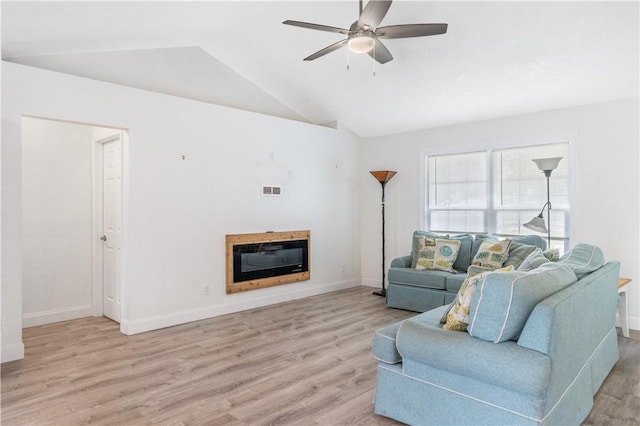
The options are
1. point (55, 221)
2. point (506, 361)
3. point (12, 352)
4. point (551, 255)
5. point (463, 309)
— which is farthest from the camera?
point (55, 221)

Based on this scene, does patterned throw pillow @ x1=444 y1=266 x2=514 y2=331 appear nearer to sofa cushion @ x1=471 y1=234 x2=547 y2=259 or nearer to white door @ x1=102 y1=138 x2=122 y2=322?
sofa cushion @ x1=471 y1=234 x2=547 y2=259

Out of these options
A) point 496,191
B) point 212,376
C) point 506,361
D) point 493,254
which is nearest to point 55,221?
point 212,376

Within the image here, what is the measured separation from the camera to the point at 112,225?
15.8 feet

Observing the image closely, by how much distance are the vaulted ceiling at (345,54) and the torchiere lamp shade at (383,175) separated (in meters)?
0.78

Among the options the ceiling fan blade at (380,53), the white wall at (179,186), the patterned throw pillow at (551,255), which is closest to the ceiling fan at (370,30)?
the ceiling fan blade at (380,53)

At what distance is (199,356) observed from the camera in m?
3.61

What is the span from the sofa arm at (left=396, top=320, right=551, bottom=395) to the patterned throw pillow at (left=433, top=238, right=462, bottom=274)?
2971 millimetres

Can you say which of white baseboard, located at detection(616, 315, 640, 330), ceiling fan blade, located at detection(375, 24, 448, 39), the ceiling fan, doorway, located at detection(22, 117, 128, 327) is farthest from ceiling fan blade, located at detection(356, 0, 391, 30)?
white baseboard, located at detection(616, 315, 640, 330)

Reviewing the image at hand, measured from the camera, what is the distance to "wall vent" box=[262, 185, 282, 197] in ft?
18.0

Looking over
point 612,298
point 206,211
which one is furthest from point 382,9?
point 206,211

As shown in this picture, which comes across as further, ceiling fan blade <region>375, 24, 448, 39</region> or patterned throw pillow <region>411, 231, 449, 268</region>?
patterned throw pillow <region>411, 231, 449, 268</region>

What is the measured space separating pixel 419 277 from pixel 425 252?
17.1 inches

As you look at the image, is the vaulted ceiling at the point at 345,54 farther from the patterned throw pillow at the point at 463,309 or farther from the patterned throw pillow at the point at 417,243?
the patterned throw pillow at the point at 463,309

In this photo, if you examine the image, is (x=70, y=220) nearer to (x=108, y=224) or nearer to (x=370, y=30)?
(x=108, y=224)
